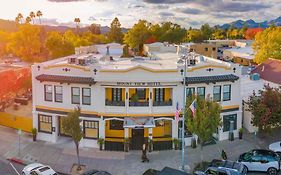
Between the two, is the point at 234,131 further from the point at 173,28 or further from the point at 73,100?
the point at 173,28

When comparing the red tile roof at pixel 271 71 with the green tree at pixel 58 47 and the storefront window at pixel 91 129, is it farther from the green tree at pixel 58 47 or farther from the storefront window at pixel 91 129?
the green tree at pixel 58 47

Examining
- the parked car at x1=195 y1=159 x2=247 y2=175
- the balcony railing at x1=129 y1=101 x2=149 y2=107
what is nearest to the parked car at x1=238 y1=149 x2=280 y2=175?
the parked car at x1=195 y1=159 x2=247 y2=175

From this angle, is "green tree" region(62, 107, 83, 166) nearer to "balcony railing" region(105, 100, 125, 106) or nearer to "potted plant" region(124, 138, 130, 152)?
"balcony railing" region(105, 100, 125, 106)

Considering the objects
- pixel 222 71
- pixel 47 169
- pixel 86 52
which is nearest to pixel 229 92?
pixel 222 71

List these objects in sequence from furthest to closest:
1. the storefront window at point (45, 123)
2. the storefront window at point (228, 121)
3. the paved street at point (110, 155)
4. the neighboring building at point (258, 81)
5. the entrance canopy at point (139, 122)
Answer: the neighboring building at point (258, 81)
the storefront window at point (228, 121)
the storefront window at point (45, 123)
the entrance canopy at point (139, 122)
the paved street at point (110, 155)

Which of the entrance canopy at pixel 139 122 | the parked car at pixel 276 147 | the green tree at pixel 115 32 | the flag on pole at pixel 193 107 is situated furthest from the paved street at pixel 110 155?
the green tree at pixel 115 32
